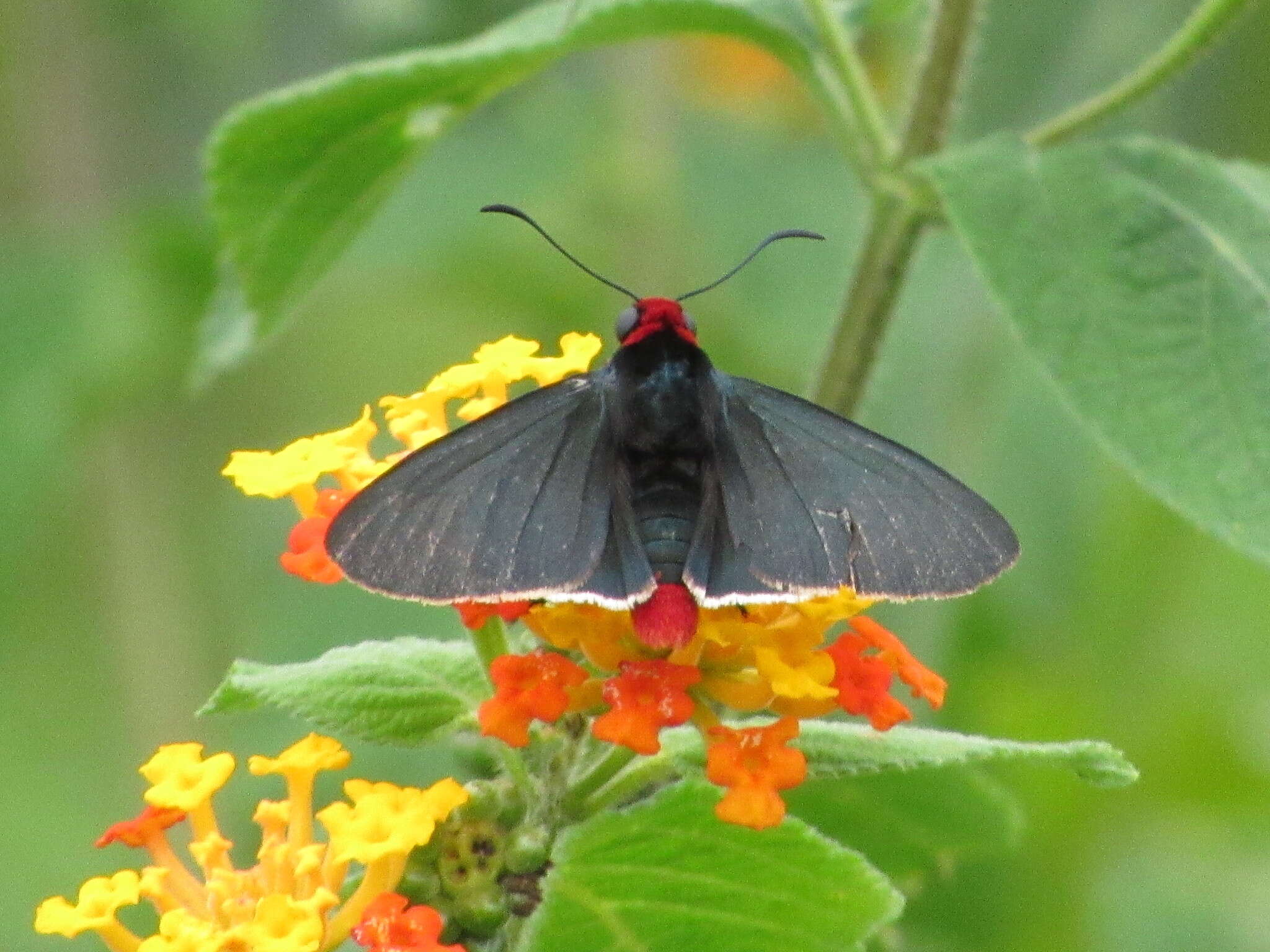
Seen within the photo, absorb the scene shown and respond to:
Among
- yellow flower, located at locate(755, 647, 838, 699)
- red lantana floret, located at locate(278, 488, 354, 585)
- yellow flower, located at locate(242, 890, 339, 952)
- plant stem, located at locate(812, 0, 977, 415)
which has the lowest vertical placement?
yellow flower, located at locate(242, 890, 339, 952)

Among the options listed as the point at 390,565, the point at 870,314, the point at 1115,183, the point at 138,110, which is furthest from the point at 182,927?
the point at 138,110

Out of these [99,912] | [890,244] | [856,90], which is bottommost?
[99,912]

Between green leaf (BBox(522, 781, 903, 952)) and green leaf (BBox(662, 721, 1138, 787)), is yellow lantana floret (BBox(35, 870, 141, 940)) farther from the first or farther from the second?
green leaf (BBox(662, 721, 1138, 787))

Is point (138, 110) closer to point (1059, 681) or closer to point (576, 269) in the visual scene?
point (576, 269)

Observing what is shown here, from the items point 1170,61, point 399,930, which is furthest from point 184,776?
point 1170,61

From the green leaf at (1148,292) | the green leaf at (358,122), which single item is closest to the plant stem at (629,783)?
the green leaf at (1148,292)

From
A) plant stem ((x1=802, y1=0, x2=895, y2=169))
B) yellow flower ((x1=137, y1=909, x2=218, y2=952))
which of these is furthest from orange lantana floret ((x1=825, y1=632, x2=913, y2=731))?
plant stem ((x1=802, y1=0, x2=895, y2=169))

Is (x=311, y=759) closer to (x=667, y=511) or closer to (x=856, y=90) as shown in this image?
(x=667, y=511)
